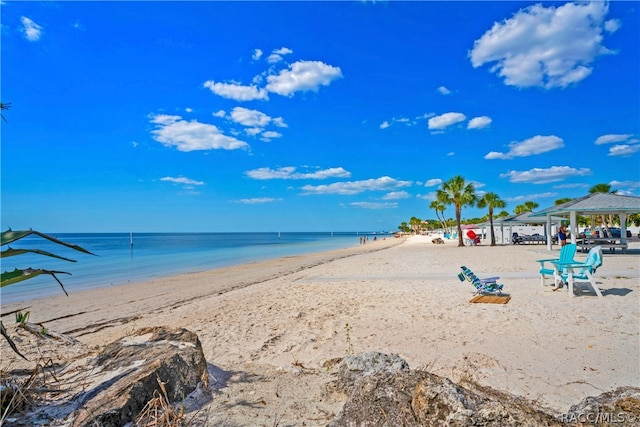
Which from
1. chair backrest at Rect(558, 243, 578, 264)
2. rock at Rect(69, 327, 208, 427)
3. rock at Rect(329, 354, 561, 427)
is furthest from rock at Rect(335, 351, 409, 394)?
chair backrest at Rect(558, 243, 578, 264)

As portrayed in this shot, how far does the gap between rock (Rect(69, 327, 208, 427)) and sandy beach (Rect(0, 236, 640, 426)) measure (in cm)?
30

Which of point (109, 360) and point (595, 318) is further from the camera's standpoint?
point (595, 318)

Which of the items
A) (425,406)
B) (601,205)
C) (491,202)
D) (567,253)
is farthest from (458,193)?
(425,406)

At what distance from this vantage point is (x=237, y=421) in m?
2.51

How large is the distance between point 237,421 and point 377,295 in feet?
22.6

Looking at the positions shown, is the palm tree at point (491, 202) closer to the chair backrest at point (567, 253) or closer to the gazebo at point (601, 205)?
the gazebo at point (601, 205)

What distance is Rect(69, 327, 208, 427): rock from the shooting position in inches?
86.1

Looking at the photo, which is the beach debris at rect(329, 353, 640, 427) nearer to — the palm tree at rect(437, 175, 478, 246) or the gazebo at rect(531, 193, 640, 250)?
the gazebo at rect(531, 193, 640, 250)

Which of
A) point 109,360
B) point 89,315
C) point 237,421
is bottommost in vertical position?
point 89,315

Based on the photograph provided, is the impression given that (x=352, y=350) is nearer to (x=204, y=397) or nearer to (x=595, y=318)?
(x=204, y=397)

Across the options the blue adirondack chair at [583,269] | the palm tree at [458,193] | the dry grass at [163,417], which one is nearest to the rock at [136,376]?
the dry grass at [163,417]

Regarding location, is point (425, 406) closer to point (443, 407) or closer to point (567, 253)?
point (443, 407)

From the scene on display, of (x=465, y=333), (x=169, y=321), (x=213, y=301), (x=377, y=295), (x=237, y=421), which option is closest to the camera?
(x=237, y=421)

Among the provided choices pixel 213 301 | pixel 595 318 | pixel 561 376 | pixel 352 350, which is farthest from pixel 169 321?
pixel 595 318
